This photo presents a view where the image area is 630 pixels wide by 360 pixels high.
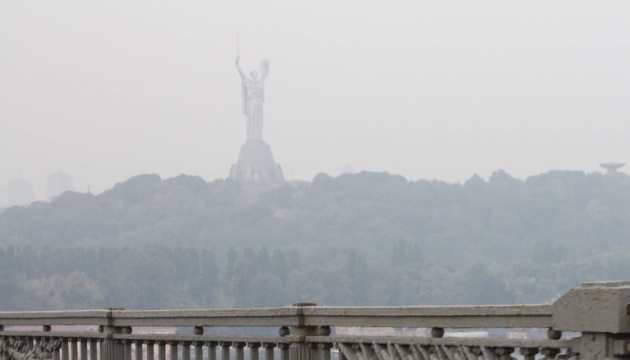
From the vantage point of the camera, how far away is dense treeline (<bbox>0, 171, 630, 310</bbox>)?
141 m

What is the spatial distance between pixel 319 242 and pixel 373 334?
166m

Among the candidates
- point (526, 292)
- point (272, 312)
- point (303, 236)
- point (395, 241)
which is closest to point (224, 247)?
point (303, 236)

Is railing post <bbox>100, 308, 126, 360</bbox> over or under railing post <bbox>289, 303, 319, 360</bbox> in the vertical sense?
over

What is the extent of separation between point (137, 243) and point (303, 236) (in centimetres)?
2240

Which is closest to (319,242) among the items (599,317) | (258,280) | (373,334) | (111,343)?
(258,280)

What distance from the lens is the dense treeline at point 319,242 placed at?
141 m

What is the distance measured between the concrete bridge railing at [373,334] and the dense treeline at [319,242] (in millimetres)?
128139

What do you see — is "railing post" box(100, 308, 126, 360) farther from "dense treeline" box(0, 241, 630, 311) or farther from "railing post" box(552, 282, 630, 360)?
"dense treeline" box(0, 241, 630, 311)

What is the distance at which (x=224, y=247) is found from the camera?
566ft

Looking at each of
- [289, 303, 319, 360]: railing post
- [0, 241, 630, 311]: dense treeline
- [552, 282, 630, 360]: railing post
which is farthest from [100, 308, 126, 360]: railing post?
[0, 241, 630, 311]: dense treeline

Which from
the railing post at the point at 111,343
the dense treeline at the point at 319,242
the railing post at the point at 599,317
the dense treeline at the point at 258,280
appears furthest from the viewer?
the dense treeline at the point at 319,242

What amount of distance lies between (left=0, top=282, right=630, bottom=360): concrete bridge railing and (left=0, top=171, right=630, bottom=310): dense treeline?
420 ft

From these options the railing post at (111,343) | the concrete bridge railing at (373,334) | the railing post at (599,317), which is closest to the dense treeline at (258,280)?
the concrete bridge railing at (373,334)

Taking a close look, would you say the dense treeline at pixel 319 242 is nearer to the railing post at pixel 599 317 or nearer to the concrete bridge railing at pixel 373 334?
the concrete bridge railing at pixel 373 334
